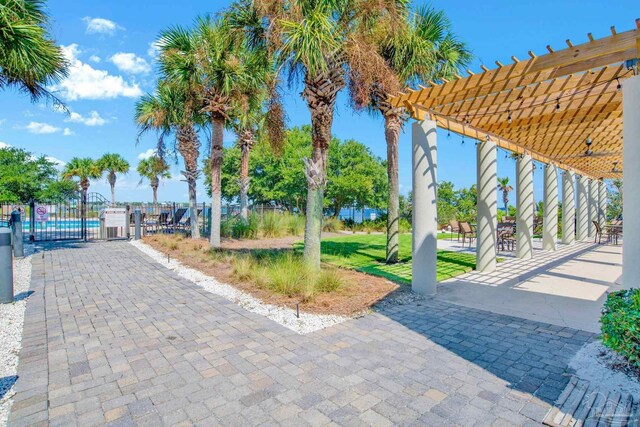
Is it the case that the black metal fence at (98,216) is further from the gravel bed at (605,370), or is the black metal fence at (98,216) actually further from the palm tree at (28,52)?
the gravel bed at (605,370)

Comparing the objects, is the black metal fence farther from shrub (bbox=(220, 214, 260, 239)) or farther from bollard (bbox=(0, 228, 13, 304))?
bollard (bbox=(0, 228, 13, 304))

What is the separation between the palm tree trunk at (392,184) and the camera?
897 centimetres

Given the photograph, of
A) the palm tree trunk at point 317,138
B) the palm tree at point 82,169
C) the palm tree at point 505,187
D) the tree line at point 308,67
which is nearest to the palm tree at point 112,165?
the palm tree at point 82,169

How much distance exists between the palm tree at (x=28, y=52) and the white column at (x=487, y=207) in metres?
11.0

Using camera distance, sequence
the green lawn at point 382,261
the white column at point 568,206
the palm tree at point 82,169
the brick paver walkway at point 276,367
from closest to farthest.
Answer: the brick paver walkway at point 276,367
the green lawn at point 382,261
the white column at point 568,206
the palm tree at point 82,169

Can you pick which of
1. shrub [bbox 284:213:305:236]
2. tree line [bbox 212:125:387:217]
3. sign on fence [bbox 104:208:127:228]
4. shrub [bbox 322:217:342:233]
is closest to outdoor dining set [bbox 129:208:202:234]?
sign on fence [bbox 104:208:127:228]

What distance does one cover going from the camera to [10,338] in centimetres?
410

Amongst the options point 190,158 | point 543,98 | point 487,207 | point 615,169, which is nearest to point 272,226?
point 190,158

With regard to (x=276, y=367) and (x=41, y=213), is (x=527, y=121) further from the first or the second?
(x=41, y=213)

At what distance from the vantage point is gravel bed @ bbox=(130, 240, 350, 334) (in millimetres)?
4590

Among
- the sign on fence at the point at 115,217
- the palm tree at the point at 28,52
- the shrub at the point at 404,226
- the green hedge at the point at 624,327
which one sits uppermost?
the palm tree at the point at 28,52

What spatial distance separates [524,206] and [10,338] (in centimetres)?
1207

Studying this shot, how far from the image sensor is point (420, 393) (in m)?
2.86

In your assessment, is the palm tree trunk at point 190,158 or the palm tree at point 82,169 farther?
the palm tree at point 82,169
